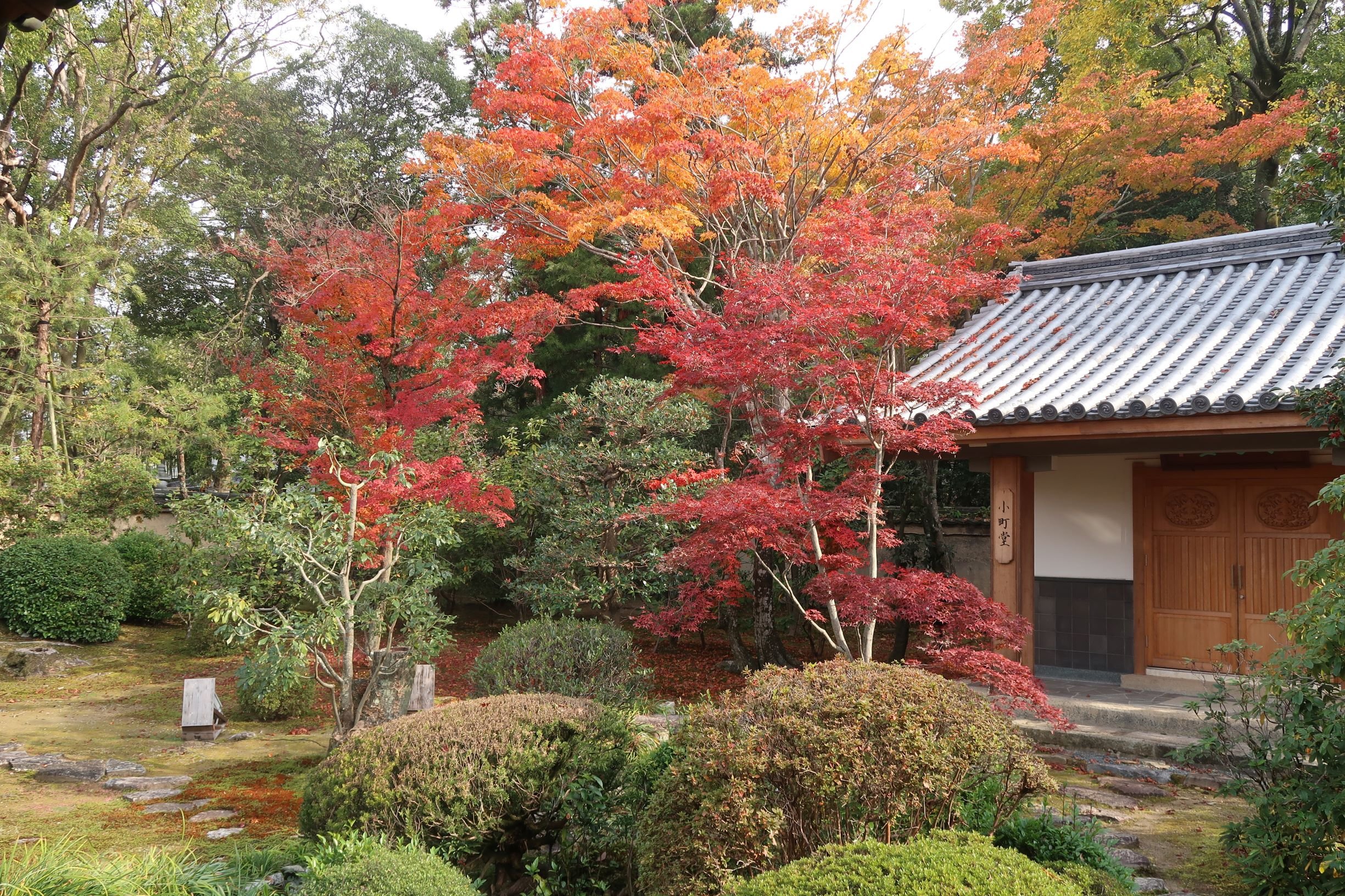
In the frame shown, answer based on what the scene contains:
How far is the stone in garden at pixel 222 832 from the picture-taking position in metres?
5.82

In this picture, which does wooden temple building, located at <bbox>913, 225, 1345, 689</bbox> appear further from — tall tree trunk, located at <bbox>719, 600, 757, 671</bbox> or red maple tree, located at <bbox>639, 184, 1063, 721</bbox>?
tall tree trunk, located at <bbox>719, 600, 757, 671</bbox>

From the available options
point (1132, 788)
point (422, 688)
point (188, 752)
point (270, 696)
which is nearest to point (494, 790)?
point (422, 688)

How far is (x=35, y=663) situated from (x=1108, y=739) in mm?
13107

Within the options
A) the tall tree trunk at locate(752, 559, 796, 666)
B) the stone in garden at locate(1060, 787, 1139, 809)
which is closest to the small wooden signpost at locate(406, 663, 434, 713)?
the tall tree trunk at locate(752, 559, 796, 666)

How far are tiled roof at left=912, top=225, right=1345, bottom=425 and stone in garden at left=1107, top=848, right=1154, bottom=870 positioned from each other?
12.3 ft

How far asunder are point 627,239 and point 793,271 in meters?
3.97

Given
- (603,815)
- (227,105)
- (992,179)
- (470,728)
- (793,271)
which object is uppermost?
(227,105)

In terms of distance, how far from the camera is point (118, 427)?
47.7 ft

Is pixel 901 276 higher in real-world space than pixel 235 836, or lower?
higher

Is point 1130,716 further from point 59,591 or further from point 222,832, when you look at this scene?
point 59,591

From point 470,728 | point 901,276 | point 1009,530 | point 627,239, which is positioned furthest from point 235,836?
point 627,239

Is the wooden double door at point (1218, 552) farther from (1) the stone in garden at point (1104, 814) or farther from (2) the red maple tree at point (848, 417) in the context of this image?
(1) the stone in garden at point (1104, 814)

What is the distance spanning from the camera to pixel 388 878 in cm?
352

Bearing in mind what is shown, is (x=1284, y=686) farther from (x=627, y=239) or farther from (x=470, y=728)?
(x=627, y=239)
